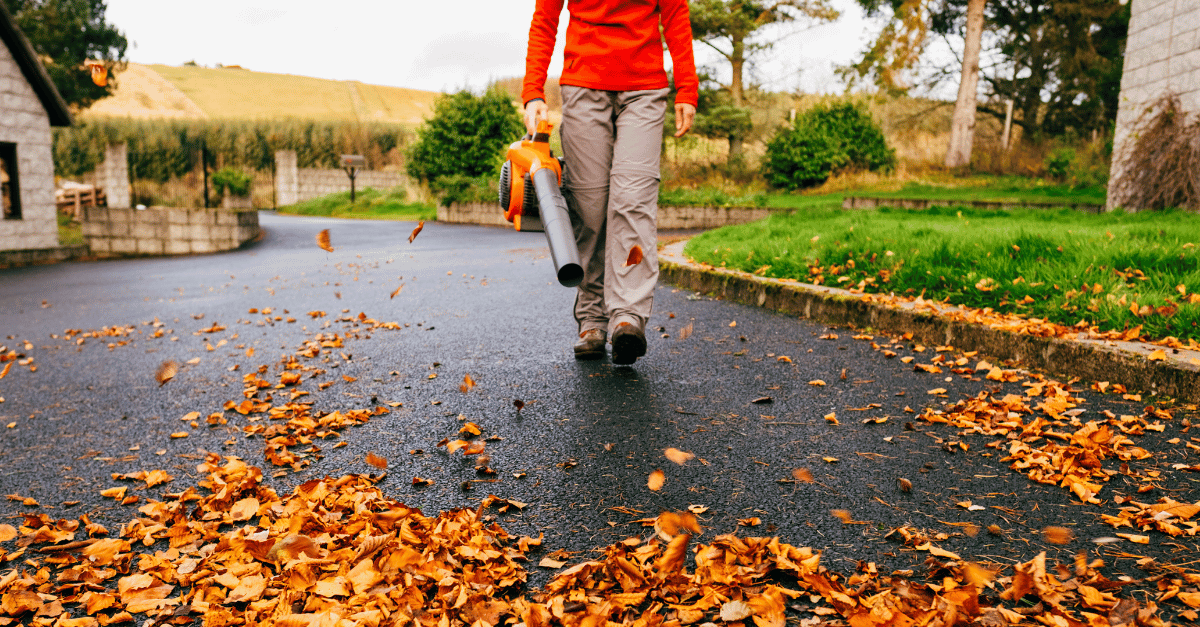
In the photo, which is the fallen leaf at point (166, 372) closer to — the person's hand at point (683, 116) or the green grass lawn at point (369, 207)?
the person's hand at point (683, 116)

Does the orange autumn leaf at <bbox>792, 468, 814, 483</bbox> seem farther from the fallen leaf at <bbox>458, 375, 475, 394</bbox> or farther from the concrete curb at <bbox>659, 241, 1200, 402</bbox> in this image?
the concrete curb at <bbox>659, 241, 1200, 402</bbox>

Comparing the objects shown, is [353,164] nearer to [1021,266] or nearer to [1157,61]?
[1157,61]

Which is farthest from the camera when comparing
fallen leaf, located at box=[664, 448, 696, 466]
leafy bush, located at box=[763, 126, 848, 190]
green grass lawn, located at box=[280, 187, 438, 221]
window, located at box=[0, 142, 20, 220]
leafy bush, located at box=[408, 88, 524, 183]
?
green grass lawn, located at box=[280, 187, 438, 221]

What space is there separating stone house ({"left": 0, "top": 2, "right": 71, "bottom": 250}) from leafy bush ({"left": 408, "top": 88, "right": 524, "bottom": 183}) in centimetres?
921

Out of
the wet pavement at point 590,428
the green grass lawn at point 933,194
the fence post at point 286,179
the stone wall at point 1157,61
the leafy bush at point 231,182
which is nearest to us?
the wet pavement at point 590,428

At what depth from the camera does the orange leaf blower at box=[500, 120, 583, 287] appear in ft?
9.57

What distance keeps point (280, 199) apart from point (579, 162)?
107ft

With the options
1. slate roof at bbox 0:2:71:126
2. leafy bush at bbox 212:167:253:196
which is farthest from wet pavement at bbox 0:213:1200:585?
leafy bush at bbox 212:167:253:196

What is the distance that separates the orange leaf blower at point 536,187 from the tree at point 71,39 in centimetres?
2499

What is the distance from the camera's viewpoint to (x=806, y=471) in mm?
2213

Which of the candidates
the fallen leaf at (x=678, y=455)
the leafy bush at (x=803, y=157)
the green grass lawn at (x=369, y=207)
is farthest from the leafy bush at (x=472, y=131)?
the fallen leaf at (x=678, y=455)

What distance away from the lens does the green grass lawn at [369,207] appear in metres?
22.7

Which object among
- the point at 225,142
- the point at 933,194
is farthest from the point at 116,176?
the point at 933,194

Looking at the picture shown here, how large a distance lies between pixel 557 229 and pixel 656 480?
111 centimetres
